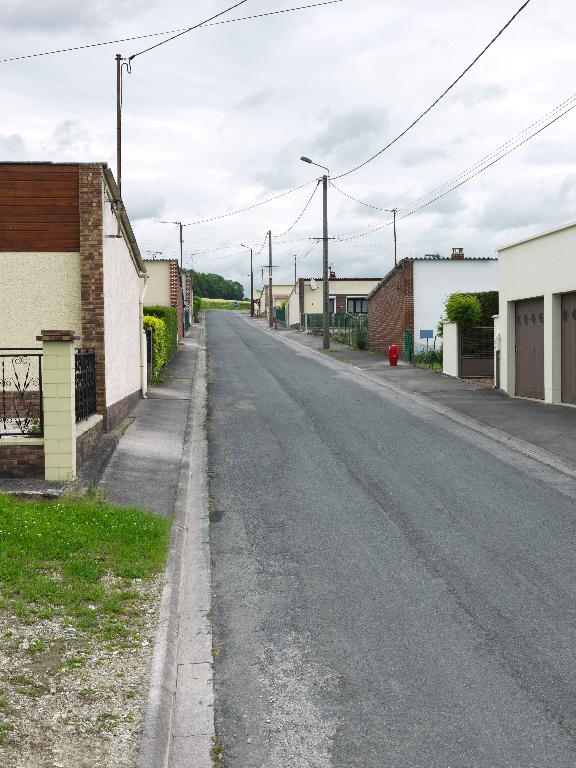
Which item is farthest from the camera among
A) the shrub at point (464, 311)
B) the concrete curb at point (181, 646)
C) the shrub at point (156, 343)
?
the shrub at point (464, 311)

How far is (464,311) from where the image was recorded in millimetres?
25672

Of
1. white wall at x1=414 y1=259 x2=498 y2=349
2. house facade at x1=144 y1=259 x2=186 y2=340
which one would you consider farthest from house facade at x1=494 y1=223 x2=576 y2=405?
house facade at x1=144 y1=259 x2=186 y2=340

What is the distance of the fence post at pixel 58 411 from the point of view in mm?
9969

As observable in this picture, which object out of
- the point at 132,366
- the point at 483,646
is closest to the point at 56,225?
the point at 132,366

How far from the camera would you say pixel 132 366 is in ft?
60.5

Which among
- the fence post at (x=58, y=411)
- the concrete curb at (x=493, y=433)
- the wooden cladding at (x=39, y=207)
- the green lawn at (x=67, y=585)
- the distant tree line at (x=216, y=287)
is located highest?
the distant tree line at (x=216, y=287)

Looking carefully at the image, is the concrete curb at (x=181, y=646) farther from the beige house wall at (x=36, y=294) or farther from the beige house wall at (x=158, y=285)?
the beige house wall at (x=158, y=285)

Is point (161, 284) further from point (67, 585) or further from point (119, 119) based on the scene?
point (67, 585)

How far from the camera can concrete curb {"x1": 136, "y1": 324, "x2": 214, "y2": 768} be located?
4461 millimetres

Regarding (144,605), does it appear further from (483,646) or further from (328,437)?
(328,437)

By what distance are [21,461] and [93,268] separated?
4655 millimetres

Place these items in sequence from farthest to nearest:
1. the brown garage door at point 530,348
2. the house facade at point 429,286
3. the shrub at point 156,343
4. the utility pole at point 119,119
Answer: the house facade at point 429,286
the utility pole at point 119,119
the shrub at point 156,343
the brown garage door at point 530,348

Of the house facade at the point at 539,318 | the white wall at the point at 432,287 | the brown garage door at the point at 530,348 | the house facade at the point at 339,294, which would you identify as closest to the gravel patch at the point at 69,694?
the house facade at the point at 539,318

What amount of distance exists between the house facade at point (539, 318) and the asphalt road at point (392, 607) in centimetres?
635
